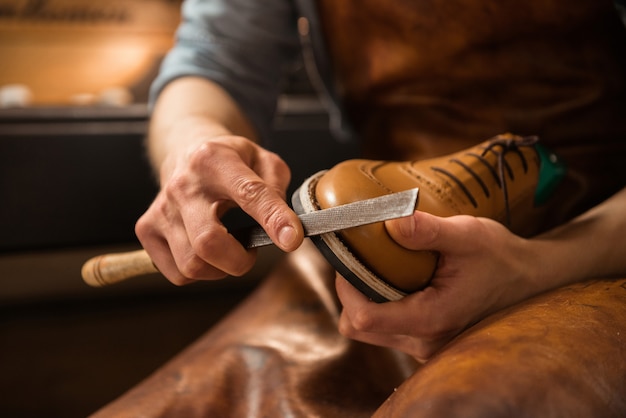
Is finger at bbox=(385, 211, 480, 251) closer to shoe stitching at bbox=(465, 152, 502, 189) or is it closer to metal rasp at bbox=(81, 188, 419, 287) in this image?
metal rasp at bbox=(81, 188, 419, 287)

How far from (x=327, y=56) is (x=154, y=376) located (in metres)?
0.59

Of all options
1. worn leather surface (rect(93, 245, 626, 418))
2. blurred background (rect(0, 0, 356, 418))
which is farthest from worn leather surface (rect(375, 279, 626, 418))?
blurred background (rect(0, 0, 356, 418))

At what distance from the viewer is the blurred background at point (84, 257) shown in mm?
1370

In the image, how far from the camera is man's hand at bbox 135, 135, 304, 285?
0.57 meters

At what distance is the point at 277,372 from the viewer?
0.70m

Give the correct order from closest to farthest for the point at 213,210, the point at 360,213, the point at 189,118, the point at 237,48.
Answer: the point at 360,213 → the point at 213,210 → the point at 189,118 → the point at 237,48

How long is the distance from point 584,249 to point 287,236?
0.31 m

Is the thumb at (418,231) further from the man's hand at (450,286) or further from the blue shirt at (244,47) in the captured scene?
the blue shirt at (244,47)

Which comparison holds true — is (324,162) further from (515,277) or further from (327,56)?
(515,277)

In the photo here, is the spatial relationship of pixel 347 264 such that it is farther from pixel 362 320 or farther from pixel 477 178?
pixel 477 178

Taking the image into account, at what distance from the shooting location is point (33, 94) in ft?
7.33

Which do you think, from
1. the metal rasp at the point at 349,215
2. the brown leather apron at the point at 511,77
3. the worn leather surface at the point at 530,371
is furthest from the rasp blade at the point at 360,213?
the brown leather apron at the point at 511,77

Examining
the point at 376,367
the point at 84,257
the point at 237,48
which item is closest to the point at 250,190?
the point at 376,367

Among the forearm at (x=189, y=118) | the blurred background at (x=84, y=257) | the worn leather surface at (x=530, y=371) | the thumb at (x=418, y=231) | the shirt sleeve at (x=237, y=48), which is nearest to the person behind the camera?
the worn leather surface at (x=530, y=371)
